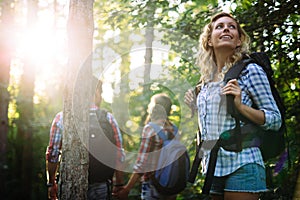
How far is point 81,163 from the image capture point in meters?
3.67

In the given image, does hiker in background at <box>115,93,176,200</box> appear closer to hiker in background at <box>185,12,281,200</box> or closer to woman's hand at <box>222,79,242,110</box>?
hiker in background at <box>185,12,281,200</box>

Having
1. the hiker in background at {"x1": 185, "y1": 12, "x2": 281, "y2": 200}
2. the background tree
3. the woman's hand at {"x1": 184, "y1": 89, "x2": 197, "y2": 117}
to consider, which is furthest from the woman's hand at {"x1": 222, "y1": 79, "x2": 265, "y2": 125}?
the background tree

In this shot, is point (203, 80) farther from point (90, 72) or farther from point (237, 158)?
point (90, 72)

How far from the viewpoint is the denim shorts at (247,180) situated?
2.62 m

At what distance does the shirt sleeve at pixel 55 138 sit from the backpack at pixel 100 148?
33 cm

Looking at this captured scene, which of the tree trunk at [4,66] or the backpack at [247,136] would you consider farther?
the tree trunk at [4,66]

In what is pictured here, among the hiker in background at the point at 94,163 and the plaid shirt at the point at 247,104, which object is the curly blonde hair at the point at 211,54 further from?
the hiker in background at the point at 94,163

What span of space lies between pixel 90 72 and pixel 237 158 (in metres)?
1.60

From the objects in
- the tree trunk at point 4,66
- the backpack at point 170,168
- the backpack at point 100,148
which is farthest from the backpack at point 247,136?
the tree trunk at point 4,66

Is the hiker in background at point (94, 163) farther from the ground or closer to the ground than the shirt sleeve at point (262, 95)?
closer to the ground

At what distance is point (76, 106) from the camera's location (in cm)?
362

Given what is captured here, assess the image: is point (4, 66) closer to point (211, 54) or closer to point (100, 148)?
point (100, 148)

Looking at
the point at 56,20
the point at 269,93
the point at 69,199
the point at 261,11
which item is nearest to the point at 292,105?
the point at 261,11

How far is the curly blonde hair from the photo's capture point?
3.02 metres
